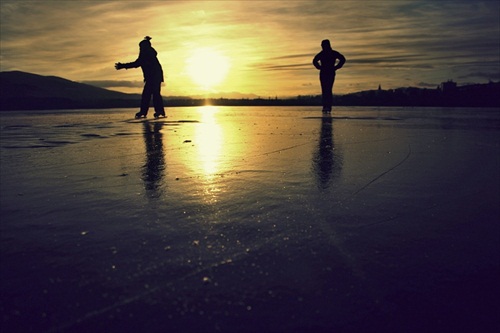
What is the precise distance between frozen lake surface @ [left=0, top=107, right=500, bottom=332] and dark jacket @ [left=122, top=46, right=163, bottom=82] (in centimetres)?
987

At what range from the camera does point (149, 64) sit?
40.2ft

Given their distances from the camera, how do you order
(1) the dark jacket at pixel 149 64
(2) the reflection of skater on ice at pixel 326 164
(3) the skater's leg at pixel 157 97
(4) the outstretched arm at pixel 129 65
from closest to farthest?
(2) the reflection of skater on ice at pixel 326 164 → (4) the outstretched arm at pixel 129 65 → (1) the dark jacket at pixel 149 64 → (3) the skater's leg at pixel 157 97

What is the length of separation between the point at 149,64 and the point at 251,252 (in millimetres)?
11906

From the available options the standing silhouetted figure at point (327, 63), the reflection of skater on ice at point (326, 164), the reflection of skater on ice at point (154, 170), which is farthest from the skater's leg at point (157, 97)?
the reflection of skater on ice at point (326, 164)

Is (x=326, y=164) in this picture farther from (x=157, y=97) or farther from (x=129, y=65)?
(x=157, y=97)

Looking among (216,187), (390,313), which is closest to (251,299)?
(390,313)

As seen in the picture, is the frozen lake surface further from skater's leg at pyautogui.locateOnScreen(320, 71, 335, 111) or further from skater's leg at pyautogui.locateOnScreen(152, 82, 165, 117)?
skater's leg at pyautogui.locateOnScreen(320, 71, 335, 111)

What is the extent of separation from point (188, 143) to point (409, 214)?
159 inches

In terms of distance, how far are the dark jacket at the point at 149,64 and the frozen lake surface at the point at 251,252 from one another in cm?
987

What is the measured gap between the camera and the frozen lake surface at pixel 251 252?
3.36 ft

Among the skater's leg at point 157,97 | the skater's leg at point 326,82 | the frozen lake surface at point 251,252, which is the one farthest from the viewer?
the skater's leg at point 326,82

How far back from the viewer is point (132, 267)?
1.30m

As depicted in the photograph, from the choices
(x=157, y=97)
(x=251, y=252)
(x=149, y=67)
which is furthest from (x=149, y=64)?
(x=251, y=252)

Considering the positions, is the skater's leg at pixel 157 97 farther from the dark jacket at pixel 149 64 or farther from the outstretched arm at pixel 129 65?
the outstretched arm at pixel 129 65
